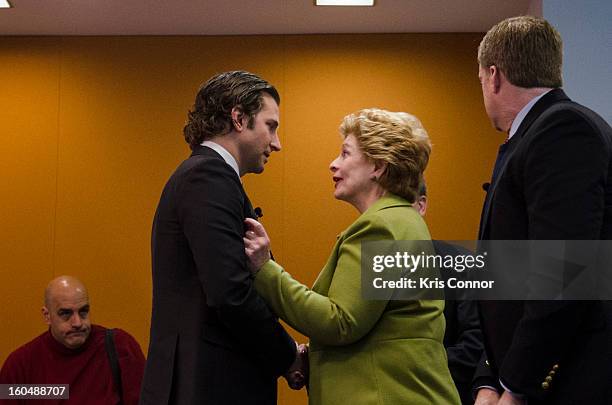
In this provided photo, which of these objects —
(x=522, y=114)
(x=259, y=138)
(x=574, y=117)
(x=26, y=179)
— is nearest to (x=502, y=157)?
(x=522, y=114)

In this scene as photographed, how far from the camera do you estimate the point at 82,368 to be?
3773 millimetres

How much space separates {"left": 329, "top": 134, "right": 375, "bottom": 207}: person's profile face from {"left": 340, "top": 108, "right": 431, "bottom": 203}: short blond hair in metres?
0.02

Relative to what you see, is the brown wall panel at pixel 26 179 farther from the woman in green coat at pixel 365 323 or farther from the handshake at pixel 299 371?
the woman in green coat at pixel 365 323

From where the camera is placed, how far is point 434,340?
2.01 metres

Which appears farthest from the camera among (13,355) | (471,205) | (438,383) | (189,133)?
(471,205)

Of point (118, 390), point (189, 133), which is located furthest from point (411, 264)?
point (118, 390)

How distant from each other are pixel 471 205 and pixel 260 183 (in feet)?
3.92

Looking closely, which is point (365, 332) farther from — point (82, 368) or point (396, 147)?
point (82, 368)

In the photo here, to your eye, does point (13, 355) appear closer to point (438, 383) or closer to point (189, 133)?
point (189, 133)

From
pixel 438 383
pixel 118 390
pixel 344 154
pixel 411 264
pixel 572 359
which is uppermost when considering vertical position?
pixel 344 154

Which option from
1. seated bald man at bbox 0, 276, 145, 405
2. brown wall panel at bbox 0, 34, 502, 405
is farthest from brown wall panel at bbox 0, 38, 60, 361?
seated bald man at bbox 0, 276, 145, 405

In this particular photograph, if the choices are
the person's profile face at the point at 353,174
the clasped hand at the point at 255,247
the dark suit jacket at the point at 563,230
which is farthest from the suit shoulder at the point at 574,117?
the clasped hand at the point at 255,247

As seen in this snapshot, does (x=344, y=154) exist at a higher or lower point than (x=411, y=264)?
higher

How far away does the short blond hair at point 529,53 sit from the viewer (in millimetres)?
1842
